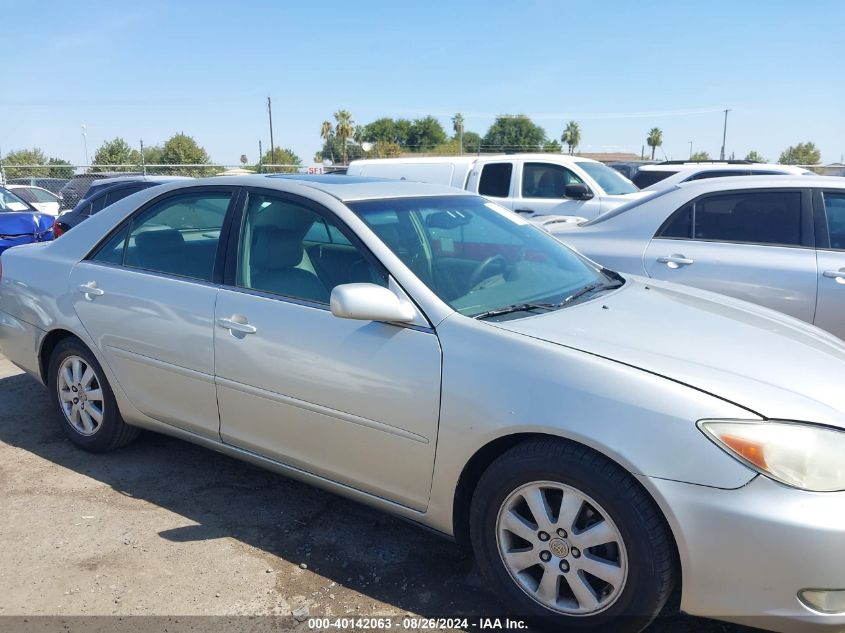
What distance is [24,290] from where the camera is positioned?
430cm

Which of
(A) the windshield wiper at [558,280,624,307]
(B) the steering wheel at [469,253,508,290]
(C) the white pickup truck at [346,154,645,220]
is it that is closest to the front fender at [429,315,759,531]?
(B) the steering wheel at [469,253,508,290]

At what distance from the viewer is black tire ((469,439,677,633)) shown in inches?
89.0

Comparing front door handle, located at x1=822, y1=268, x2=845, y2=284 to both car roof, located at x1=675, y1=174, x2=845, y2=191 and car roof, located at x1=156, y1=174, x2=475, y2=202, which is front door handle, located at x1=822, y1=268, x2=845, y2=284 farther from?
car roof, located at x1=156, y1=174, x2=475, y2=202

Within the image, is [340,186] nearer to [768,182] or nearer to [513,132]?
[768,182]

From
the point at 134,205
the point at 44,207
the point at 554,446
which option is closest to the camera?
the point at 554,446

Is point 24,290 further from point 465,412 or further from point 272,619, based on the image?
point 465,412

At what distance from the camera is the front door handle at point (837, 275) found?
14.8 feet

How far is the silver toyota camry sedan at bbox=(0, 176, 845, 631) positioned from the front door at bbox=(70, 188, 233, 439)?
0.02m

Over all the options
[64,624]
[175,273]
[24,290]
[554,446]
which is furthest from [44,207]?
[554,446]

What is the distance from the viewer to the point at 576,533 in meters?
2.41

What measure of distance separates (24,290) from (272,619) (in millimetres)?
2777

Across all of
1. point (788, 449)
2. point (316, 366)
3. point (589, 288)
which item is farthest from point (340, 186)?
point (788, 449)

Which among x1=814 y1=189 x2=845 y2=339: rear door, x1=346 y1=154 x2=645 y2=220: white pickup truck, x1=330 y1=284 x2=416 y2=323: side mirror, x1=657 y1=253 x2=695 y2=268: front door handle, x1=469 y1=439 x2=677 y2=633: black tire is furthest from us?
x1=346 y1=154 x2=645 y2=220: white pickup truck

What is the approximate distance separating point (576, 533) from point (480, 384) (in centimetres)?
60
